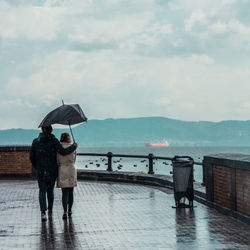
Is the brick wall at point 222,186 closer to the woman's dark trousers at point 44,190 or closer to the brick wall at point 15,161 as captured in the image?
the woman's dark trousers at point 44,190

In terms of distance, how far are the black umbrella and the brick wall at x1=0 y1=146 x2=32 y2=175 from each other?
10537mm

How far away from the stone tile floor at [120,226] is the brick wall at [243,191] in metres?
0.28

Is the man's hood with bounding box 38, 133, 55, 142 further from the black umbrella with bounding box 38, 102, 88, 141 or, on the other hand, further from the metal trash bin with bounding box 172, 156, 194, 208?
the metal trash bin with bounding box 172, 156, 194, 208

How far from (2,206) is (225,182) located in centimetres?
508

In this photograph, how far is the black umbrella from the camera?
10.8 m

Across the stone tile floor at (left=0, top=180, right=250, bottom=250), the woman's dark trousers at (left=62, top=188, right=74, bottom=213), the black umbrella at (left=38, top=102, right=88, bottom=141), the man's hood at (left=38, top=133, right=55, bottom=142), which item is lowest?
the stone tile floor at (left=0, top=180, right=250, bottom=250)

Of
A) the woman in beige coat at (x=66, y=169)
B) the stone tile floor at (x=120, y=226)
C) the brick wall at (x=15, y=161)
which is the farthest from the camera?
the brick wall at (x=15, y=161)

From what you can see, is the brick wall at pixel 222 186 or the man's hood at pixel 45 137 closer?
the man's hood at pixel 45 137

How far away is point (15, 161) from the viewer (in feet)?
70.4

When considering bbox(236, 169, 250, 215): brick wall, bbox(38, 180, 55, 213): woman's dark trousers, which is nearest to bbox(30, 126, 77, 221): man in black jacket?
bbox(38, 180, 55, 213): woman's dark trousers

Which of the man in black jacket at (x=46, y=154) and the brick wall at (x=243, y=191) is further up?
the man in black jacket at (x=46, y=154)

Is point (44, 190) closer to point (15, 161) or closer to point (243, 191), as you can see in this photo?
point (243, 191)

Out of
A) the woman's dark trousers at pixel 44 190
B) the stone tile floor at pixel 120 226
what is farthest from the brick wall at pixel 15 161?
the woman's dark trousers at pixel 44 190

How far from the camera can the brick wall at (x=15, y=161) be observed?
70.1ft
